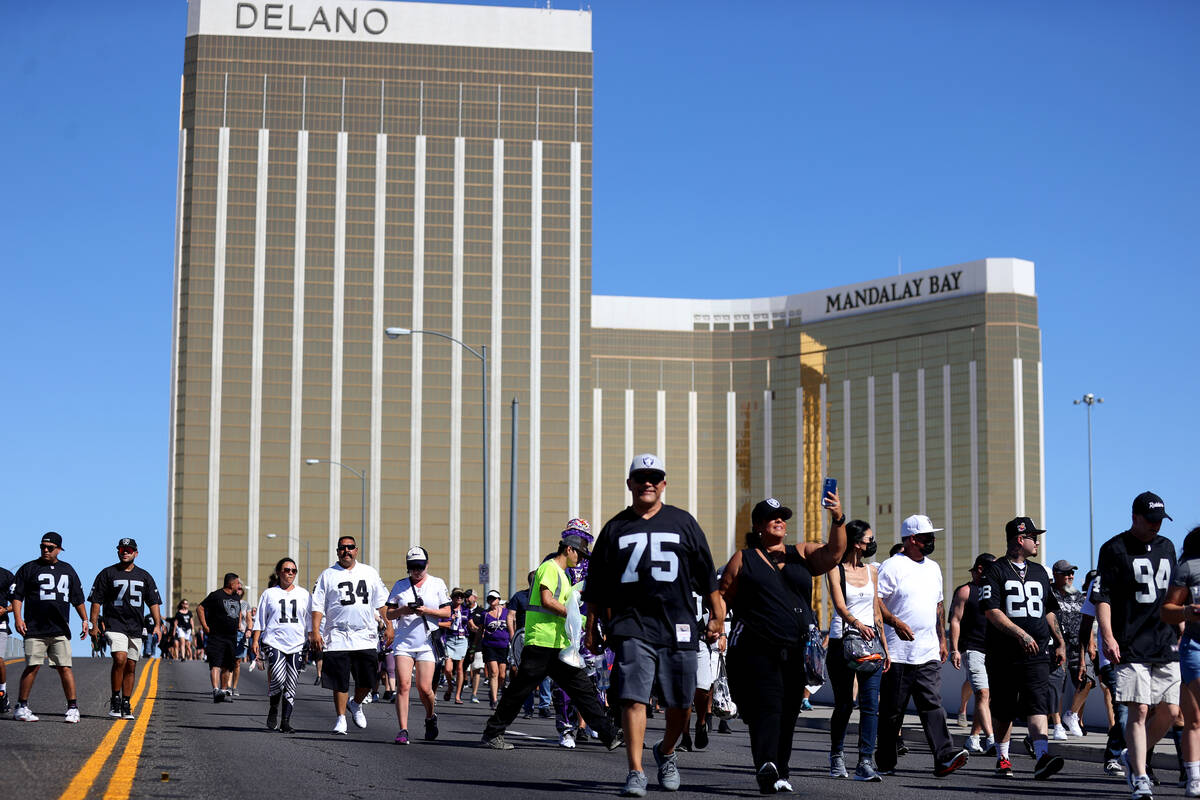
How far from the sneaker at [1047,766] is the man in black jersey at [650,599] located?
3.40 m

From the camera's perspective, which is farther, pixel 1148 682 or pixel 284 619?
pixel 284 619

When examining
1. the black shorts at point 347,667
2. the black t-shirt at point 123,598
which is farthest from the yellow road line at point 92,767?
the black shorts at point 347,667

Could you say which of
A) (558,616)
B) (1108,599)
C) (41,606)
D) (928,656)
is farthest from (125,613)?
(1108,599)

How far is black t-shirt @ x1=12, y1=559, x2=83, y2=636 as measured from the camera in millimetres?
17422

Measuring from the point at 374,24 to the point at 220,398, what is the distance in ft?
95.8

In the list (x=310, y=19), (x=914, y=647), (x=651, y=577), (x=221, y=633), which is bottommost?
(x=221, y=633)

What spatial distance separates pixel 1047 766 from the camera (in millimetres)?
12500

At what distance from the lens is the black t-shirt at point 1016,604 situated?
45.0 feet

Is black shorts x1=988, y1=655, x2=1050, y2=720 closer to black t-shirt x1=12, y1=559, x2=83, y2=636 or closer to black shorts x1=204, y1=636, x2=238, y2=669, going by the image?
black t-shirt x1=12, y1=559, x2=83, y2=636

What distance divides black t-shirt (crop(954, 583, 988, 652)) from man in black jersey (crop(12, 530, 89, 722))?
913cm

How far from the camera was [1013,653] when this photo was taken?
13.7m

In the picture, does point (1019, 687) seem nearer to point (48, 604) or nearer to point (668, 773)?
point (668, 773)

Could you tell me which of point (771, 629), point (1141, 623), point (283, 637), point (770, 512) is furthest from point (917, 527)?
point (283, 637)

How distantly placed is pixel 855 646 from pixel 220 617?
1471 cm
